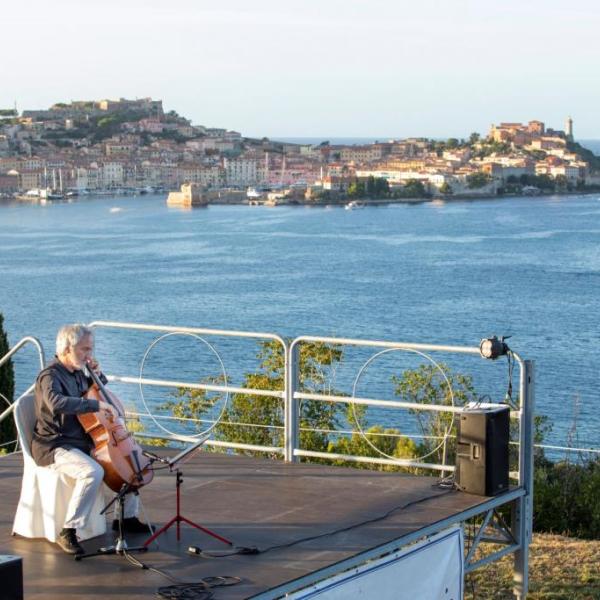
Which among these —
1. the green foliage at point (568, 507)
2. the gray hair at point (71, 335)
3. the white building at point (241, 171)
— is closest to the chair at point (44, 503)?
the gray hair at point (71, 335)

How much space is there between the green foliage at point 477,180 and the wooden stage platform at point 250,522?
119m

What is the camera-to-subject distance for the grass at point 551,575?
5.81 m

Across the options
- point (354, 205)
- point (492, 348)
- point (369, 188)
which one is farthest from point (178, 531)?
point (369, 188)

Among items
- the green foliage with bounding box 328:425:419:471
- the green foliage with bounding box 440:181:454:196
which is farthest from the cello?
the green foliage with bounding box 440:181:454:196

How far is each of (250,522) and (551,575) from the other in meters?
1.76

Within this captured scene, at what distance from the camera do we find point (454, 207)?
108500 millimetres

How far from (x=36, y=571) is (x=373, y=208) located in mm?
104740

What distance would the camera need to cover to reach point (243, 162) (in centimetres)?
15575

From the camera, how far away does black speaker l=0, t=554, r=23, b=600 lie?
371 cm

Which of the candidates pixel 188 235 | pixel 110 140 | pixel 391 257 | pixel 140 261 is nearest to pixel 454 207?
pixel 188 235

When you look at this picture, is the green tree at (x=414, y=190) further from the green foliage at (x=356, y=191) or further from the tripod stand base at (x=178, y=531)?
the tripod stand base at (x=178, y=531)

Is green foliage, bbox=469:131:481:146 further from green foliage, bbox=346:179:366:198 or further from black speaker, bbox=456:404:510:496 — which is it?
black speaker, bbox=456:404:510:496

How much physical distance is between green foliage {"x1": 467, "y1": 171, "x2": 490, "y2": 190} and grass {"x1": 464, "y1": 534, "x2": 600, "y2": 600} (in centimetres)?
11824

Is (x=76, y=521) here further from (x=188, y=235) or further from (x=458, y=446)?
(x=188, y=235)
